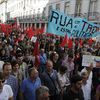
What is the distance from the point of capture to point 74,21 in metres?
9.66

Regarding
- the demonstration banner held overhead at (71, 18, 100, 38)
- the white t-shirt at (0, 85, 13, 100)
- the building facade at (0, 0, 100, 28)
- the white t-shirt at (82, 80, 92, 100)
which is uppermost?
the building facade at (0, 0, 100, 28)

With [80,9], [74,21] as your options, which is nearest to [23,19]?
[80,9]

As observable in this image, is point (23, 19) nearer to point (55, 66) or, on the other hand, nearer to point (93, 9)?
point (93, 9)

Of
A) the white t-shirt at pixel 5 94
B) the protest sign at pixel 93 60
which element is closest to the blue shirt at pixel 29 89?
the white t-shirt at pixel 5 94

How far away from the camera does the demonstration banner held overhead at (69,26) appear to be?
29.8ft

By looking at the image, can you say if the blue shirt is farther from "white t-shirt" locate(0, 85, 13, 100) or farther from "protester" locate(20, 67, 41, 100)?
"white t-shirt" locate(0, 85, 13, 100)

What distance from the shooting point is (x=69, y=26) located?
9617 mm

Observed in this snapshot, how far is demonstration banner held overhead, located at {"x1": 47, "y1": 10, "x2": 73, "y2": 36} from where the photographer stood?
9023 millimetres

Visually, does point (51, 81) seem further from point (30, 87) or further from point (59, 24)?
point (59, 24)

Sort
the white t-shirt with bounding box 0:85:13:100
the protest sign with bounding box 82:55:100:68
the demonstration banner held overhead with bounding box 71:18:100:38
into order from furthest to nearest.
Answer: the demonstration banner held overhead with bounding box 71:18:100:38 < the protest sign with bounding box 82:55:100:68 < the white t-shirt with bounding box 0:85:13:100

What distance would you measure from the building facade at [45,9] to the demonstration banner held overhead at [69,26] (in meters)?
18.1

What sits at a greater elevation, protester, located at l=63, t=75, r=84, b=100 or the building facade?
the building facade

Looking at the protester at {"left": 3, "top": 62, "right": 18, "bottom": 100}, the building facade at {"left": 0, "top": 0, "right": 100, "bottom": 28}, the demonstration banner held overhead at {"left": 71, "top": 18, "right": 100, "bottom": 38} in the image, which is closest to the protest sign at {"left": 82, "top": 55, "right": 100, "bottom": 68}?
the protester at {"left": 3, "top": 62, "right": 18, "bottom": 100}

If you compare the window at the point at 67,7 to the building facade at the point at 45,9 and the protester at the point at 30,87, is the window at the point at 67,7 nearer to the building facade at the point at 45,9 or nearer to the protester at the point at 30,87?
the building facade at the point at 45,9
